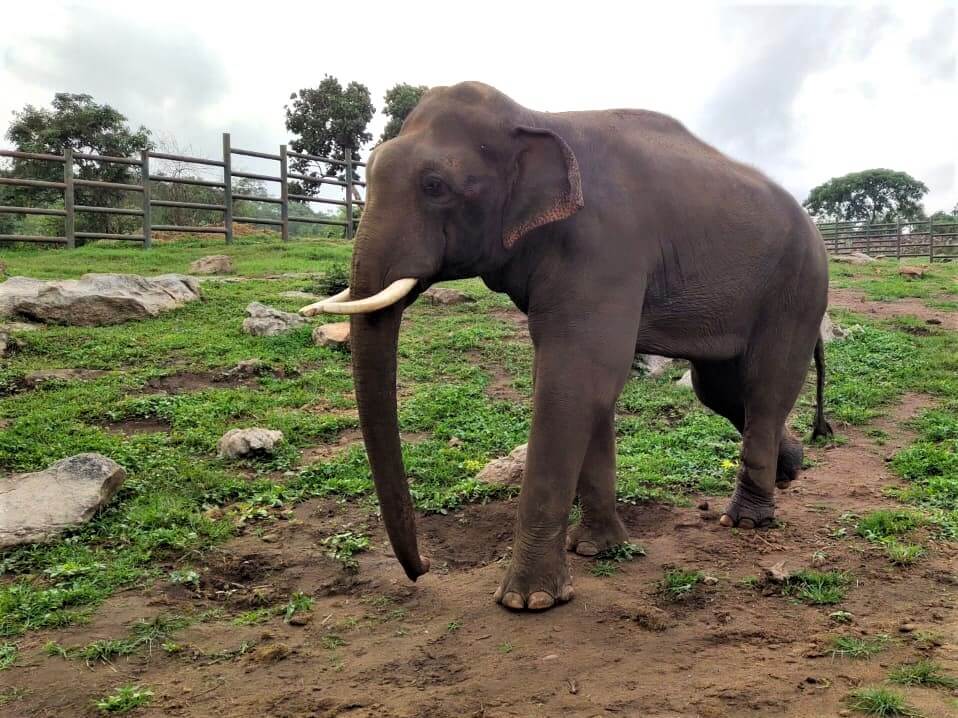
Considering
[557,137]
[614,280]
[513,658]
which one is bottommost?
[513,658]

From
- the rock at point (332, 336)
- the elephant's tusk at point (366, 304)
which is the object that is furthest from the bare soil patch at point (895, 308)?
the elephant's tusk at point (366, 304)

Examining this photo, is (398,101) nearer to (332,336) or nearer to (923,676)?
(332,336)

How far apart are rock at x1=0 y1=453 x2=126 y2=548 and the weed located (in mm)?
3088

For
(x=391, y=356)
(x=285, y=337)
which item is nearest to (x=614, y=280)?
(x=391, y=356)

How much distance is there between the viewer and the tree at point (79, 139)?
19.6 m

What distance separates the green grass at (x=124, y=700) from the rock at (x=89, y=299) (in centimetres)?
675

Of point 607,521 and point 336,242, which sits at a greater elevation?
point 336,242

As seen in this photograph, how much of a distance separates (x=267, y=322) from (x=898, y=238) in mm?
24190

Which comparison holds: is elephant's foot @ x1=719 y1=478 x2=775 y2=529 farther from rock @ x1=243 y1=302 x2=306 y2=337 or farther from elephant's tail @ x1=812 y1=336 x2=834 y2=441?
rock @ x1=243 y1=302 x2=306 y2=337

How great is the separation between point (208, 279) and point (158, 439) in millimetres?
6897

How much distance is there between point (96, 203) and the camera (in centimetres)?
1970

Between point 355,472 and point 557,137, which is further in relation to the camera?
point 355,472

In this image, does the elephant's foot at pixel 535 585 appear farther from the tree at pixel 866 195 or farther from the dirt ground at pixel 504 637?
the tree at pixel 866 195

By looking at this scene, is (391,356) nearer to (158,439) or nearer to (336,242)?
(158,439)
